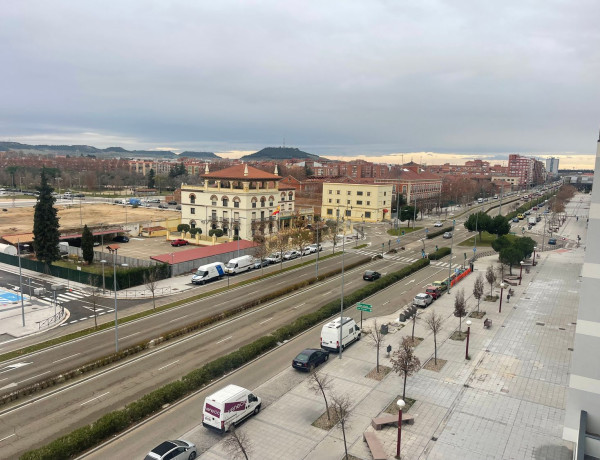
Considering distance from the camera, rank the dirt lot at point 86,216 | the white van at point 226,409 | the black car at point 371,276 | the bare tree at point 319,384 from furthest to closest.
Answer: the dirt lot at point 86,216 → the black car at point 371,276 → the bare tree at point 319,384 → the white van at point 226,409

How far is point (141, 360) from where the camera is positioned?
2719 centimetres

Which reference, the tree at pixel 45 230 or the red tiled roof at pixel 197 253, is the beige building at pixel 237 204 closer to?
the red tiled roof at pixel 197 253

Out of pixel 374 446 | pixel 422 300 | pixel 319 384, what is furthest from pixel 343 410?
pixel 422 300

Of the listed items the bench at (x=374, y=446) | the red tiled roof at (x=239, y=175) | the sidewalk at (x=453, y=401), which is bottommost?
the sidewalk at (x=453, y=401)

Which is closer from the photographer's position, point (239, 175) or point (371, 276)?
point (371, 276)

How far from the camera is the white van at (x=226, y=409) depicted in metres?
18.8

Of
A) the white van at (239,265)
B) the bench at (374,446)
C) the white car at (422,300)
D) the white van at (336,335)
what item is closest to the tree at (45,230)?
the white van at (239,265)

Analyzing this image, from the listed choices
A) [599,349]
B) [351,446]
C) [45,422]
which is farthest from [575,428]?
[45,422]

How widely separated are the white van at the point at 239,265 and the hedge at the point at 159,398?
18853mm

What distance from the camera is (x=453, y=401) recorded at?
859 inches

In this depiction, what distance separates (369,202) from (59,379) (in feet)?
282

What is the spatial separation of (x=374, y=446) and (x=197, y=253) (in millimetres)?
41247

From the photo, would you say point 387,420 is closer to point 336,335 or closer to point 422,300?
point 336,335

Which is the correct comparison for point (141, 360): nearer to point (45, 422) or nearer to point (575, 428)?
point (45, 422)
